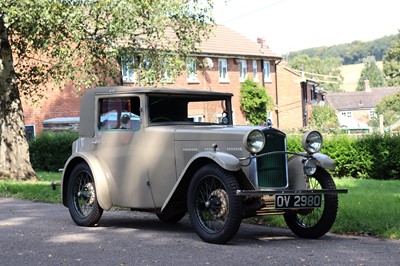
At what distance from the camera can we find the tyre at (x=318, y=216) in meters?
9.29

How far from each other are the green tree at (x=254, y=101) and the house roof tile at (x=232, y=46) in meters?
2.28

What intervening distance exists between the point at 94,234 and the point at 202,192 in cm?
164

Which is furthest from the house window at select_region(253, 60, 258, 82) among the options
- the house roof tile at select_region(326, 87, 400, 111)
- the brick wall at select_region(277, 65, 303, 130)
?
the house roof tile at select_region(326, 87, 400, 111)

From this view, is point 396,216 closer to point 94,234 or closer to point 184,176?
point 184,176

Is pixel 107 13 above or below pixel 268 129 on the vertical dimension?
above

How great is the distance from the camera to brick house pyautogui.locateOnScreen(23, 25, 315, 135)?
133 ft

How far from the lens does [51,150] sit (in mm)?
32312

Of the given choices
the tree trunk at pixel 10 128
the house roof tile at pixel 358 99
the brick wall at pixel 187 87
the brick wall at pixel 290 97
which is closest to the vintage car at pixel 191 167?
the tree trunk at pixel 10 128

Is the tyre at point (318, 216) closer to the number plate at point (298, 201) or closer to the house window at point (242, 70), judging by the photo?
the number plate at point (298, 201)

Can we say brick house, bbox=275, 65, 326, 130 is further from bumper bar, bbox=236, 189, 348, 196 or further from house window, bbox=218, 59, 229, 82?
bumper bar, bbox=236, 189, 348, 196

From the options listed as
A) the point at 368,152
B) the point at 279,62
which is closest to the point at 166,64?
the point at 368,152

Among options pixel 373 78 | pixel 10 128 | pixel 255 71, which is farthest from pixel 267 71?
pixel 373 78

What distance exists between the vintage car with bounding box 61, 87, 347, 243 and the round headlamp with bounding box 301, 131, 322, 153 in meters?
0.01

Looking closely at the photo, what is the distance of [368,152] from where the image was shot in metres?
27.0
